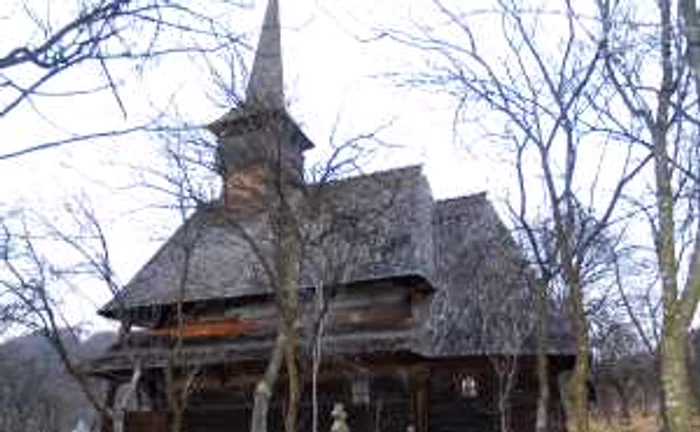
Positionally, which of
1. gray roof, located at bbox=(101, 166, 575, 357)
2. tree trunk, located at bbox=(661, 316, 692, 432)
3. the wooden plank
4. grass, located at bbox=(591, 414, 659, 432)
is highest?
gray roof, located at bbox=(101, 166, 575, 357)

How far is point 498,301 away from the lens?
27688 mm

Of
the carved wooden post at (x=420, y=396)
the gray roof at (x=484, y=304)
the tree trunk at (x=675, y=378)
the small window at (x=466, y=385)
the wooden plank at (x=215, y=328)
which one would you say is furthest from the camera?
the wooden plank at (x=215, y=328)

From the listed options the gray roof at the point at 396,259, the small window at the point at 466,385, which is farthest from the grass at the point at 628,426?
the small window at the point at 466,385

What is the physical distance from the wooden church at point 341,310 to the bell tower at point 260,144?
0.18ft

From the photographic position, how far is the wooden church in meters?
23.0

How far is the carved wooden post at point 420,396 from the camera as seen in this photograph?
27.7 meters

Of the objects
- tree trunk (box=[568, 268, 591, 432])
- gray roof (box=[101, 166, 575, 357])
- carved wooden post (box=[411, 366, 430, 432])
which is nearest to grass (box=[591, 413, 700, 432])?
gray roof (box=[101, 166, 575, 357])

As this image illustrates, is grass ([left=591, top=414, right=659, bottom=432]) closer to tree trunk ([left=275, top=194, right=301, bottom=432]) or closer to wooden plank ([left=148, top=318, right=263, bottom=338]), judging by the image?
wooden plank ([left=148, top=318, right=263, bottom=338])

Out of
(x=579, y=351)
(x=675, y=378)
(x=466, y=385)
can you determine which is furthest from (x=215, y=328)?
(x=675, y=378)

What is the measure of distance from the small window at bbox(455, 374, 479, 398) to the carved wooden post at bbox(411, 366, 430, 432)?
901 mm

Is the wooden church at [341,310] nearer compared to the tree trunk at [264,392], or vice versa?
the tree trunk at [264,392]

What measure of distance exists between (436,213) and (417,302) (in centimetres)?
518

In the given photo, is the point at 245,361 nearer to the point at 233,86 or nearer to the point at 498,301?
the point at 498,301

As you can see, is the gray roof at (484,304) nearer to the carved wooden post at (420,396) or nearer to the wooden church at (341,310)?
the wooden church at (341,310)
